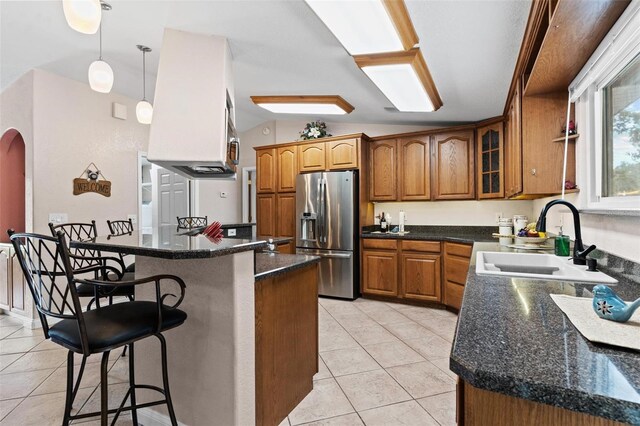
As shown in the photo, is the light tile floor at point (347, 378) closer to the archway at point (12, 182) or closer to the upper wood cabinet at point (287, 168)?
the archway at point (12, 182)

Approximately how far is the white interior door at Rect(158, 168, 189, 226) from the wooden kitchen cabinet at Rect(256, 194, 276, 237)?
1209 mm

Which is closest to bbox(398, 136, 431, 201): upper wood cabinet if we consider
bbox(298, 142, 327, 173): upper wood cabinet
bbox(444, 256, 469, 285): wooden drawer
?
bbox(444, 256, 469, 285): wooden drawer

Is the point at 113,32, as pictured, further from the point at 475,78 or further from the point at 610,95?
the point at 610,95

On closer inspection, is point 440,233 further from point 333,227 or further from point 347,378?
point 347,378

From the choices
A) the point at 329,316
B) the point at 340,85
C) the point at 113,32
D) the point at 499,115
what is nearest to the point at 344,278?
the point at 329,316

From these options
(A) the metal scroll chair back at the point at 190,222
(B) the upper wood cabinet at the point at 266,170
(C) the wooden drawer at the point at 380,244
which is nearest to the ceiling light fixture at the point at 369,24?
(C) the wooden drawer at the point at 380,244

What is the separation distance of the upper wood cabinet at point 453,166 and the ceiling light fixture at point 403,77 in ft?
2.31

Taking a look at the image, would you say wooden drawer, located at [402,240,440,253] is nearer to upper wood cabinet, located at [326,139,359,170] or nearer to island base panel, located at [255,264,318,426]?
upper wood cabinet, located at [326,139,359,170]

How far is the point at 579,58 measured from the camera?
167 cm

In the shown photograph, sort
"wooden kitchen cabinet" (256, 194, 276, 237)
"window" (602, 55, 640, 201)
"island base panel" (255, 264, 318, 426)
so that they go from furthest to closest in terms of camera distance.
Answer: "wooden kitchen cabinet" (256, 194, 276, 237), "island base panel" (255, 264, 318, 426), "window" (602, 55, 640, 201)

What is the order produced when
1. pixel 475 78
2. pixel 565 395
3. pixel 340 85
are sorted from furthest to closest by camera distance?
pixel 340 85 → pixel 475 78 → pixel 565 395

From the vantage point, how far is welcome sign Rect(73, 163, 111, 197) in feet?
12.4

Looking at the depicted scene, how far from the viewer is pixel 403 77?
267 cm

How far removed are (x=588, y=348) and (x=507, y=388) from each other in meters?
0.27
